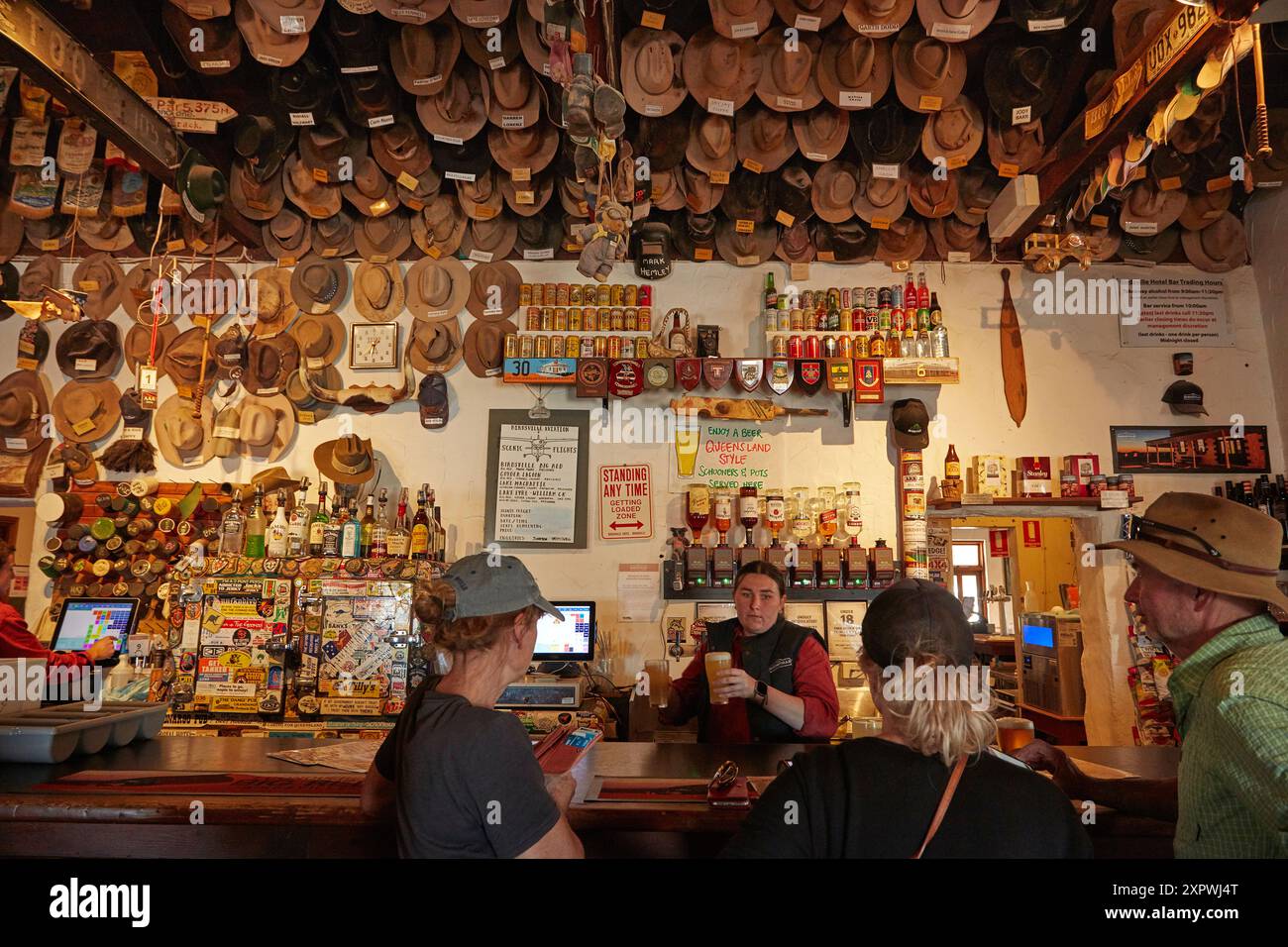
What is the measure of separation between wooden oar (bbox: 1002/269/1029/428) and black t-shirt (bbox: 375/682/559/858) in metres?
4.84

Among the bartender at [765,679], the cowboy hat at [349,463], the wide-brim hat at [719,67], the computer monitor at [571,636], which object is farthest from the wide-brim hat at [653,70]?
A: the computer monitor at [571,636]

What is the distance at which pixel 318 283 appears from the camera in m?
5.45

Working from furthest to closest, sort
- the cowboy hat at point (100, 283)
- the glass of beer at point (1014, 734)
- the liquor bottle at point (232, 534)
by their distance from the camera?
the cowboy hat at point (100, 283) < the liquor bottle at point (232, 534) < the glass of beer at point (1014, 734)

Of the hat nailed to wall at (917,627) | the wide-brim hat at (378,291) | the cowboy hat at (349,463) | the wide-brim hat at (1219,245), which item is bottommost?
the hat nailed to wall at (917,627)

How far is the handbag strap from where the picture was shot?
1.31 meters

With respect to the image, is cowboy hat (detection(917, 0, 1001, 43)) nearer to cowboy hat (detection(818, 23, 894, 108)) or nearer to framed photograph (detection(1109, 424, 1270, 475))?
cowboy hat (detection(818, 23, 894, 108))

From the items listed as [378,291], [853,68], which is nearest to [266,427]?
[378,291]

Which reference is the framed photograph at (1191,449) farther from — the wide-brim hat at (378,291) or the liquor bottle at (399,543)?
the wide-brim hat at (378,291)

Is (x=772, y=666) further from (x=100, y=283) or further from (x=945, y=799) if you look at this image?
(x=100, y=283)

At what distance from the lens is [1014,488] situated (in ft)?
17.3

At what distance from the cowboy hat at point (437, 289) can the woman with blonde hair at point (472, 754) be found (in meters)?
A: 3.94

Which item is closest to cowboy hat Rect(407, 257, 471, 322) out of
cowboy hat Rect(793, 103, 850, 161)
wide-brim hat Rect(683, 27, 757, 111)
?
wide-brim hat Rect(683, 27, 757, 111)

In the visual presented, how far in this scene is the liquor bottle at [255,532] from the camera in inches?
184
